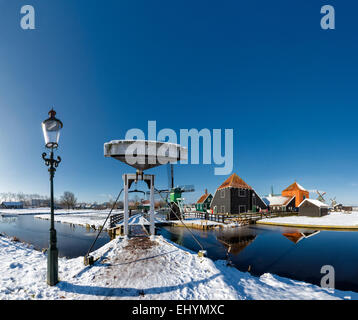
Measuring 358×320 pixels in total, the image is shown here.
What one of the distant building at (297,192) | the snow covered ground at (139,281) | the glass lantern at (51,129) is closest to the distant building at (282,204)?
the distant building at (297,192)

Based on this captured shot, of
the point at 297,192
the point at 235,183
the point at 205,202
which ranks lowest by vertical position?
the point at 205,202

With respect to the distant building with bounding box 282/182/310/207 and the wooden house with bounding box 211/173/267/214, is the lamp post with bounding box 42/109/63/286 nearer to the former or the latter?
the wooden house with bounding box 211/173/267/214

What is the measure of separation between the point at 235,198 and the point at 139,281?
105ft

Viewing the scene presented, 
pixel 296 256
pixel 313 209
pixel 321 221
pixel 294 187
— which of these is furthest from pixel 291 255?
pixel 294 187

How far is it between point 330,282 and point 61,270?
12.1 meters

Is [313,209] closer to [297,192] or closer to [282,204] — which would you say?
[282,204]

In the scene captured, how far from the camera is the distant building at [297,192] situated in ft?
145

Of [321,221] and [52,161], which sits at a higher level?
[52,161]

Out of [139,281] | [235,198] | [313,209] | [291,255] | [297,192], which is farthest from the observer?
[297,192]

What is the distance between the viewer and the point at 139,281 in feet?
15.8

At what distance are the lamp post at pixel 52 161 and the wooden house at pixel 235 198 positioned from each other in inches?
1251

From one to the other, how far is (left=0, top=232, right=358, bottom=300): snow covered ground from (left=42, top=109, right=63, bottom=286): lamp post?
14.1 inches

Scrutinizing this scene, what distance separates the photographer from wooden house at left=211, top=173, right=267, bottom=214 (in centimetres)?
3356
